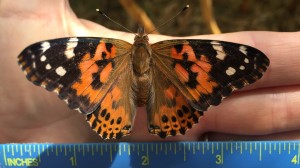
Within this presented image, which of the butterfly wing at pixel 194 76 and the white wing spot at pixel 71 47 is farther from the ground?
the white wing spot at pixel 71 47

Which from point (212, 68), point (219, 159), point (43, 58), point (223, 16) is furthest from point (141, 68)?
point (223, 16)

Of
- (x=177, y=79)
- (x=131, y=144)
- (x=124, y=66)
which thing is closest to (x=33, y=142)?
(x=131, y=144)

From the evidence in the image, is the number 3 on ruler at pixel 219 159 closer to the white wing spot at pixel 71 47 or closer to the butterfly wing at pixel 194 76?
the butterfly wing at pixel 194 76

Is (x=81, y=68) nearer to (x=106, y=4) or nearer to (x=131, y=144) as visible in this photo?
(x=131, y=144)

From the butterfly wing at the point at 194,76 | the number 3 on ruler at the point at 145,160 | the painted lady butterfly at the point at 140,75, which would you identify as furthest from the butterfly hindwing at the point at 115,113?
the number 3 on ruler at the point at 145,160

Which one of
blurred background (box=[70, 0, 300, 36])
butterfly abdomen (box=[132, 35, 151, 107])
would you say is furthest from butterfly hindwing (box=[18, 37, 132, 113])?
blurred background (box=[70, 0, 300, 36])
